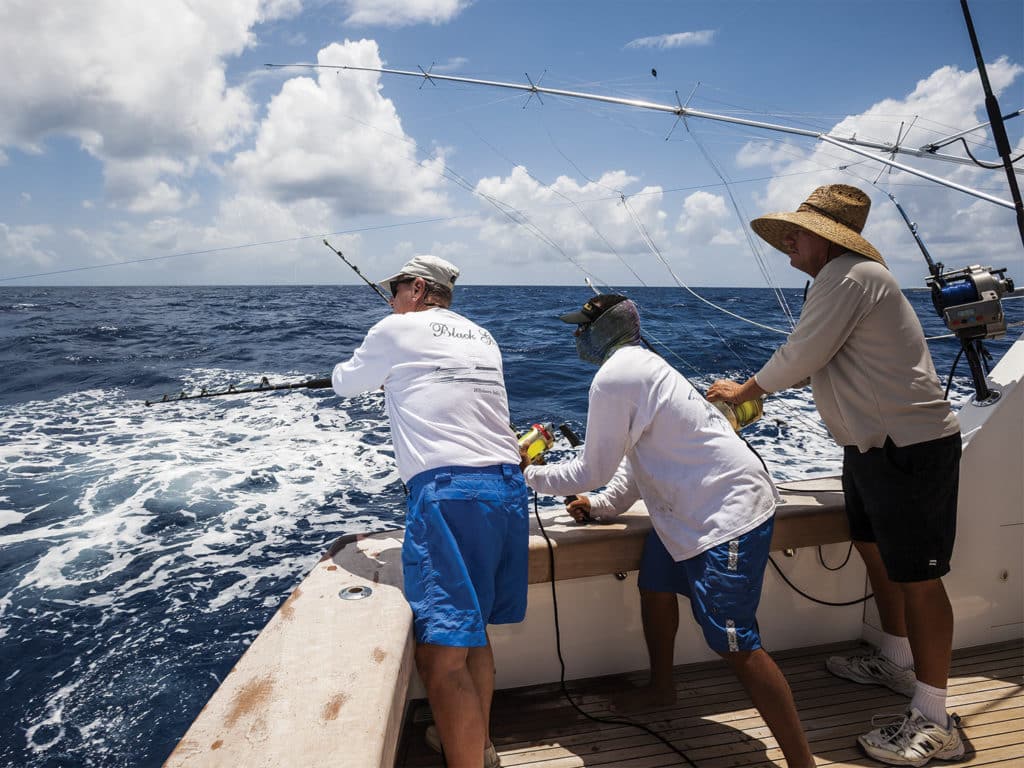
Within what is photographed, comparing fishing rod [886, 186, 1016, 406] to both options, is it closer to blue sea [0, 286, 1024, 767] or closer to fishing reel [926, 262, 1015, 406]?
fishing reel [926, 262, 1015, 406]

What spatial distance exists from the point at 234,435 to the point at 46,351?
9615 mm

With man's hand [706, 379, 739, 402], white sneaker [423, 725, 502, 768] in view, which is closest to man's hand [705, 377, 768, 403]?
man's hand [706, 379, 739, 402]

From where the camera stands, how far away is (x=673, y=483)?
1730mm

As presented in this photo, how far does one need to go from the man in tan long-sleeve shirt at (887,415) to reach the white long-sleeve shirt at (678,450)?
36 centimetres

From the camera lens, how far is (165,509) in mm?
5344

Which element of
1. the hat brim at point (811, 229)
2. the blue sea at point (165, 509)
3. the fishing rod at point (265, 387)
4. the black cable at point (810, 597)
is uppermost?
the hat brim at point (811, 229)

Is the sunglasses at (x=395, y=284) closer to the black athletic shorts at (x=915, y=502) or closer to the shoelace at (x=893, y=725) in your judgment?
the black athletic shorts at (x=915, y=502)

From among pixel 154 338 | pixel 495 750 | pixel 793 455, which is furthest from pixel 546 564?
pixel 154 338

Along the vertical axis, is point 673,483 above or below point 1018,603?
above

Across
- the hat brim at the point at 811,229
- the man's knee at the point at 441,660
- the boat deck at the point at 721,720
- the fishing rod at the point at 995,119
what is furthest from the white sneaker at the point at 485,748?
the fishing rod at the point at 995,119

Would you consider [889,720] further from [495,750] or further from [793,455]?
[793,455]

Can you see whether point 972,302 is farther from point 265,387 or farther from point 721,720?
point 265,387

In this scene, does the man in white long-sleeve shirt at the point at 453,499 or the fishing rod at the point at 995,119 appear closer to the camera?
the man in white long-sleeve shirt at the point at 453,499

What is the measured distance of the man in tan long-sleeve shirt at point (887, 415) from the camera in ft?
5.82
